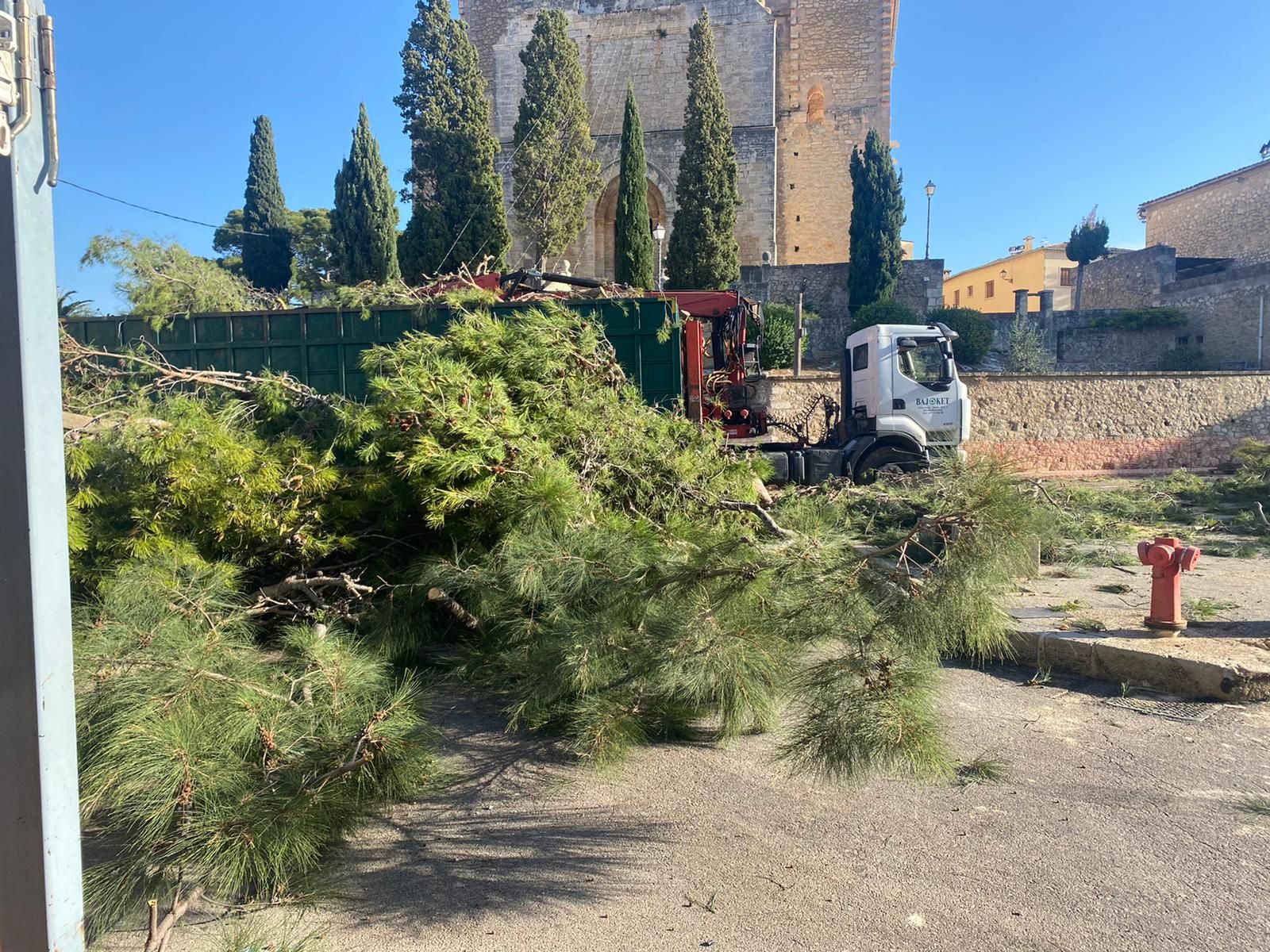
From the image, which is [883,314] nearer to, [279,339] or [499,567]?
[279,339]

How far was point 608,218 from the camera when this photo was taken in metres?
30.6

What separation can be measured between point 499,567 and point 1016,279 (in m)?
49.8

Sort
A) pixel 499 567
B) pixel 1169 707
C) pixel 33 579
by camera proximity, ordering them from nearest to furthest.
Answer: pixel 33 579 → pixel 499 567 → pixel 1169 707

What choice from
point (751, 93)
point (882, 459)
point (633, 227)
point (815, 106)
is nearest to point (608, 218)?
point (751, 93)

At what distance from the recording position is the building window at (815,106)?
3234 centimetres

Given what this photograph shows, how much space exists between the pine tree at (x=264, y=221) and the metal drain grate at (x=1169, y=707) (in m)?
28.7

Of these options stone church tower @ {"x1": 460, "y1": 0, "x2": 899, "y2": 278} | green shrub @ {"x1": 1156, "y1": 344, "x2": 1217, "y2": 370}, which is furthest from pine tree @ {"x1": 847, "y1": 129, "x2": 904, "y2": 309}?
green shrub @ {"x1": 1156, "y1": 344, "x2": 1217, "y2": 370}

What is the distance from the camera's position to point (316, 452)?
15.2 feet

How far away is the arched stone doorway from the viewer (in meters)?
29.9

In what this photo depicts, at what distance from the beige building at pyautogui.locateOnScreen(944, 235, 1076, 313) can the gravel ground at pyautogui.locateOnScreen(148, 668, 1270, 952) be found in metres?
40.7

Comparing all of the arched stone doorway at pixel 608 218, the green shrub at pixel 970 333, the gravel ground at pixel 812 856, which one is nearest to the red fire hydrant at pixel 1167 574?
the gravel ground at pixel 812 856

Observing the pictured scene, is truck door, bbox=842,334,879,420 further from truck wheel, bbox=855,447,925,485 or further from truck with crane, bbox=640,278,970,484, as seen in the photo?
truck wheel, bbox=855,447,925,485

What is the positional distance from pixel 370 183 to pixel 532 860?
22.9 meters

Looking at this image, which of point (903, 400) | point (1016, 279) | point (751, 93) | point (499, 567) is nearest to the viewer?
point (499, 567)
